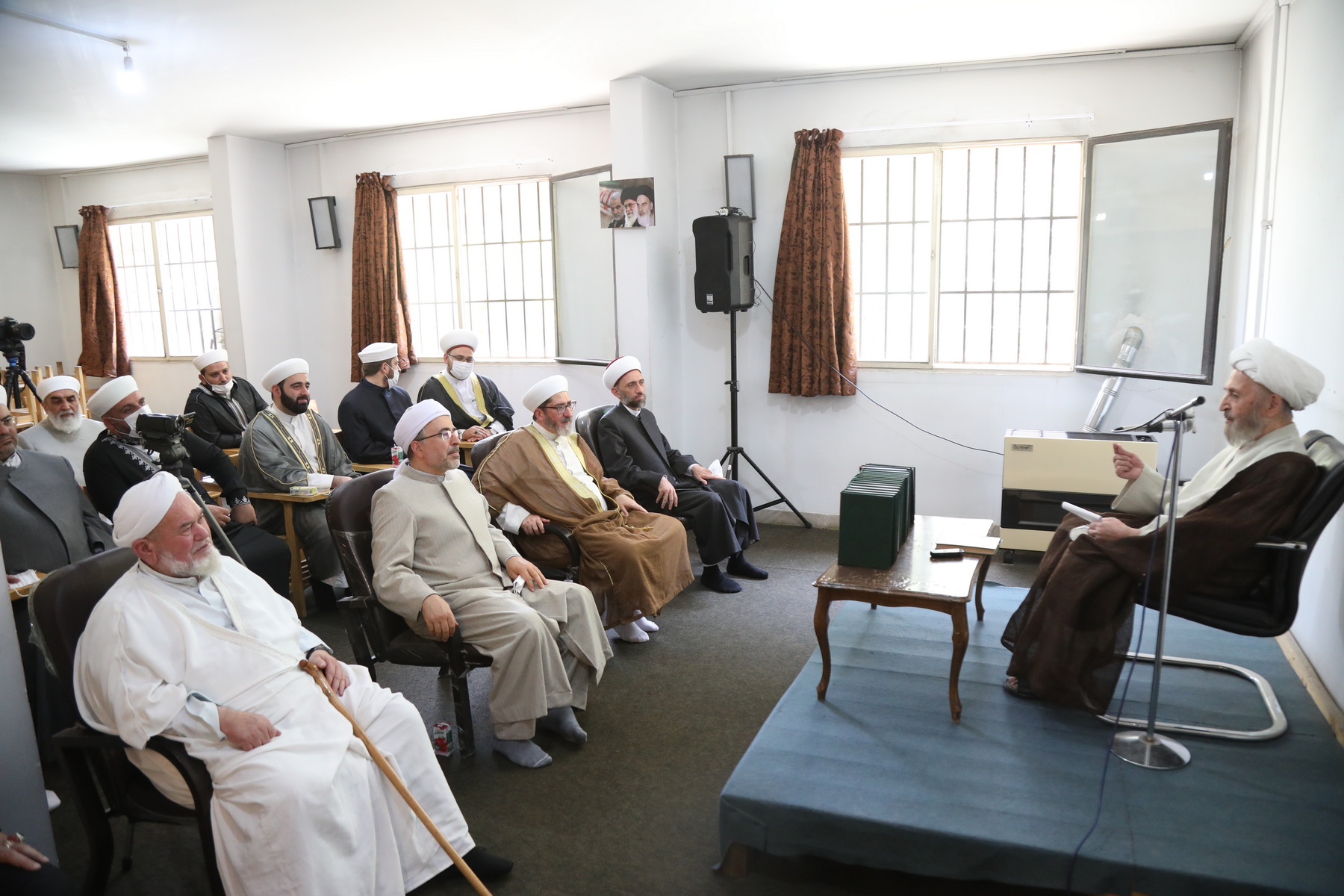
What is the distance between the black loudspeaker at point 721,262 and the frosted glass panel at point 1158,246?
1.98m

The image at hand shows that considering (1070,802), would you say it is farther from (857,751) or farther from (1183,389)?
(1183,389)

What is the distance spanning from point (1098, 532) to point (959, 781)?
3.07 ft

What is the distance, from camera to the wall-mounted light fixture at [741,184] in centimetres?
554

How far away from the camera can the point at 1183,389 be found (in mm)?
4875

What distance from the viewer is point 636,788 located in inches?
109

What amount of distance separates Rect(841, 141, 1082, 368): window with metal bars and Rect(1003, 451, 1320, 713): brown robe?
279cm

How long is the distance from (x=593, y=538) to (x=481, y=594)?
791 millimetres

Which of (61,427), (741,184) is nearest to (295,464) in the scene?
(61,427)

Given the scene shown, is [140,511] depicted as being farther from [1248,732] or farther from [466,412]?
[466,412]

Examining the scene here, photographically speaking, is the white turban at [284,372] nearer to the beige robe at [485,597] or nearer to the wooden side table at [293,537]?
the wooden side table at [293,537]

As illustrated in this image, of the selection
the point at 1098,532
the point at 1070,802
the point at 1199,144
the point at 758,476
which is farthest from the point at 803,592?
the point at 1199,144

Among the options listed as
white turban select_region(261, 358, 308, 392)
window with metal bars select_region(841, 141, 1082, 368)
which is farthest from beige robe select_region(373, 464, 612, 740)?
window with metal bars select_region(841, 141, 1082, 368)

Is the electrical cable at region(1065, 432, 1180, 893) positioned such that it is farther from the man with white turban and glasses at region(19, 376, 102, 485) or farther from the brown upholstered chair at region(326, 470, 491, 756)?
the man with white turban and glasses at region(19, 376, 102, 485)

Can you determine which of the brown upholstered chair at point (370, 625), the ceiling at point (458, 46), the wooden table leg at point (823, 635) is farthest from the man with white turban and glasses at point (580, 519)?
the ceiling at point (458, 46)
